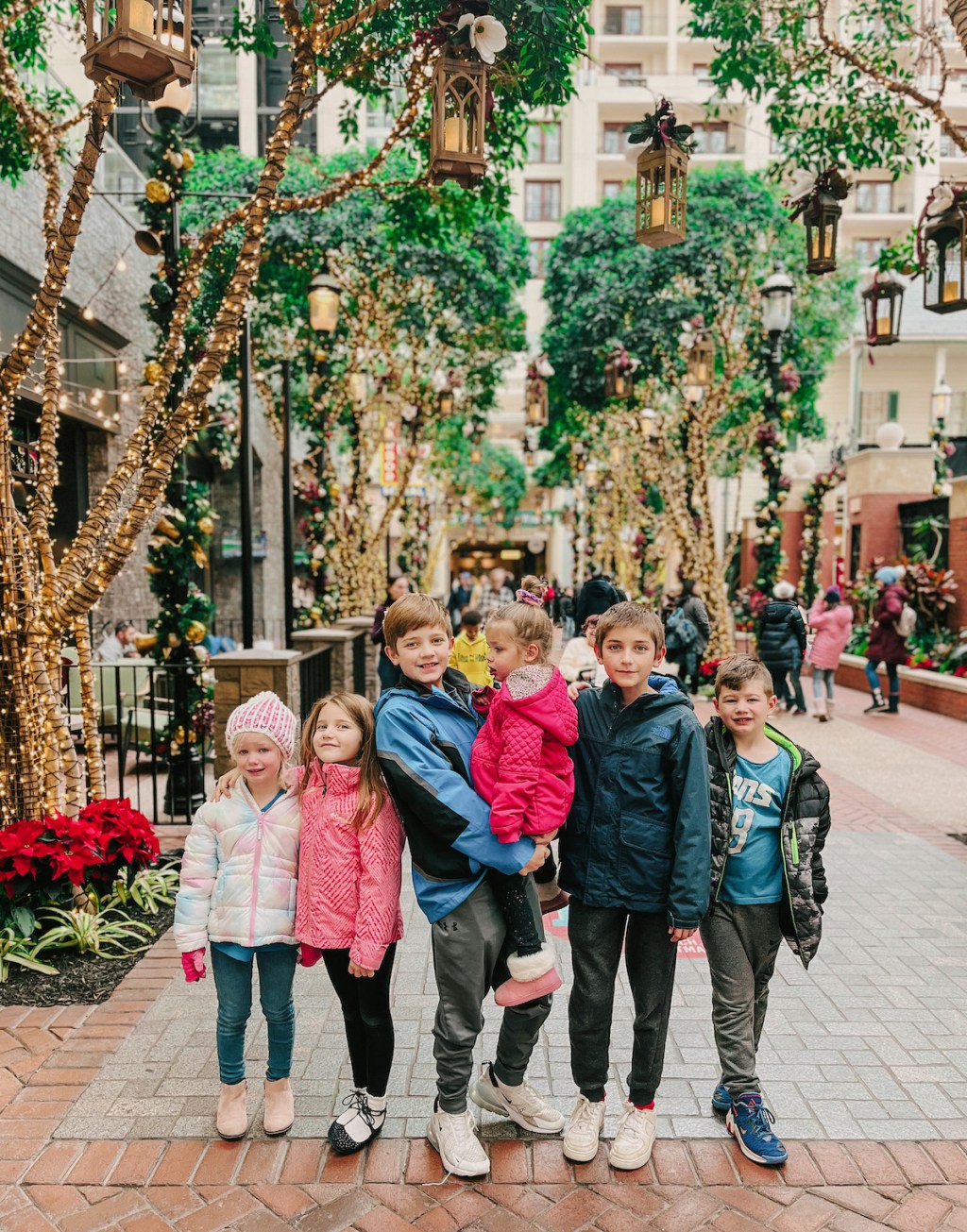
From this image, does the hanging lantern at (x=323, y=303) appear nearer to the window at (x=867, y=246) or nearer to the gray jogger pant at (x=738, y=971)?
the gray jogger pant at (x=738, y=971)

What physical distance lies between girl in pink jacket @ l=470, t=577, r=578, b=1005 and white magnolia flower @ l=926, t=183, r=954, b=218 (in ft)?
16.4

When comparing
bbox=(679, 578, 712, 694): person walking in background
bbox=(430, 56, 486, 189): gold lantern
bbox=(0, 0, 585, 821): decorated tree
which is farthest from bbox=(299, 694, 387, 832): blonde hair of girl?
bbox=(679, 578, 712, 694): person walking in background

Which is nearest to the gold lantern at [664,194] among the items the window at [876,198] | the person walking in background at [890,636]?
the person walking in background at [890,636]

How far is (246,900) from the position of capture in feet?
9.93

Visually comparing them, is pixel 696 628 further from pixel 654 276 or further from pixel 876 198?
pixel 876 198

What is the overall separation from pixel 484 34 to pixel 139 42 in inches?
70.8

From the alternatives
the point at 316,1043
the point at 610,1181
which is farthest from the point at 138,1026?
the point at 610,1181

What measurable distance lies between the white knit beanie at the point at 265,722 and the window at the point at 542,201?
45905 mm

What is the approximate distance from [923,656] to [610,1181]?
13.9 metres

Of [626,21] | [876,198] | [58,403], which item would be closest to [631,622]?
[58,403]

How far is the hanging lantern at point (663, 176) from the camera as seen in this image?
5.07m

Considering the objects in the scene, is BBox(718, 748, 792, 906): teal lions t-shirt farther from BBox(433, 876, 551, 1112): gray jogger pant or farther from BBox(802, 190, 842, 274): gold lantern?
BBox(802, 190, 842, 274): gold lantern

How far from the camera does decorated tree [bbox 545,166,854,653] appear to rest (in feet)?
50.6

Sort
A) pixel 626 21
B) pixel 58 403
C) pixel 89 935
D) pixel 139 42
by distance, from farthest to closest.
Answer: pixel 626 21 → pixel 58 403 → pixel 89 935 → pixel 139 42
